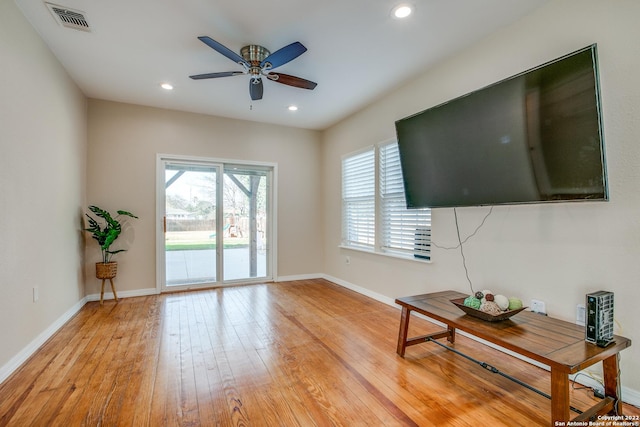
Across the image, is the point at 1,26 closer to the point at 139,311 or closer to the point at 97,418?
the point at 97,418

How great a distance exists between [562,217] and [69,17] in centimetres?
416

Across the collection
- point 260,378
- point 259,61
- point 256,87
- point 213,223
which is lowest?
point 260,378

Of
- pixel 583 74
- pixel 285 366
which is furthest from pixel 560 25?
pixel 285 366

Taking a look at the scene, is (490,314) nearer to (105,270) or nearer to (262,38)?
(262,38)

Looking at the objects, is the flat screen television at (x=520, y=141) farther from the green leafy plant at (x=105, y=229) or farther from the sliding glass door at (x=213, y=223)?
the green leafy plant at (x=105, y=229)

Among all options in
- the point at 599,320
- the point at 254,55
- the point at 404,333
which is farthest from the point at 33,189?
the point at 599,320

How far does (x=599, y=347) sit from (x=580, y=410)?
1.46 feet

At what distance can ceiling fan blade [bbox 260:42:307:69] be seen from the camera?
240 centimetres

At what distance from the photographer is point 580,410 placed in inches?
67.2

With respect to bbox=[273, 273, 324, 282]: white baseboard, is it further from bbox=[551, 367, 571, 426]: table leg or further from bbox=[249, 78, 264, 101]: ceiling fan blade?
bbox=[551, 367, 571, 426]: table leg

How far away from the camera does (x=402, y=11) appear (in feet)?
7.48

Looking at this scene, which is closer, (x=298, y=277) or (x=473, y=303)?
(x=473, y=303)

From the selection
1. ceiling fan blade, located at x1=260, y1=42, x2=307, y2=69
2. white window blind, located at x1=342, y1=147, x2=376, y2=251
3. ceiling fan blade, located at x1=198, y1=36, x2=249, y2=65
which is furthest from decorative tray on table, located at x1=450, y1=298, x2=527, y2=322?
ceiling fan blade, located at x1=198, y1=36, x2=249, y2=65

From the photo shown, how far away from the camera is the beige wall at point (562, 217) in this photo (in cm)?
181
